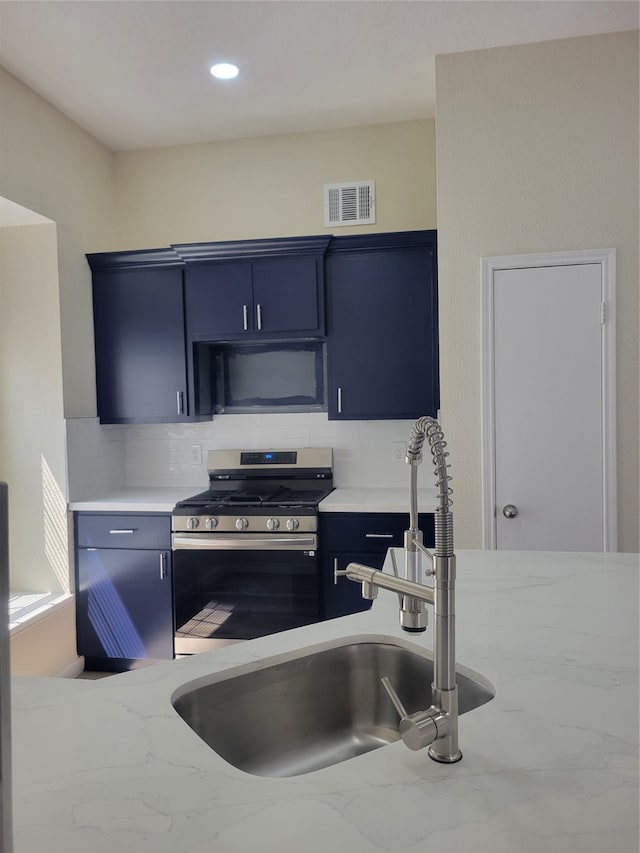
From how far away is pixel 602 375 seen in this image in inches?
118

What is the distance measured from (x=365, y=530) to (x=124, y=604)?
1405mm

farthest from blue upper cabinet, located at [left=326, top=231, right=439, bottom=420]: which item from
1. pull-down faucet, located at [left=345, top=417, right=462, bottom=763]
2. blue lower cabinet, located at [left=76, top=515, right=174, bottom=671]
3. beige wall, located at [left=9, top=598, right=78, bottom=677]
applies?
pull-down faucet, located at [left=345, top=417, right=462, bottom=763]

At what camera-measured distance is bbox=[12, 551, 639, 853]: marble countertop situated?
31.7 inches

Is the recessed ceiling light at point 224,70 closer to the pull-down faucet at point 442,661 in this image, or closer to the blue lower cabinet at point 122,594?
the blue lower cabinet at point 122,594

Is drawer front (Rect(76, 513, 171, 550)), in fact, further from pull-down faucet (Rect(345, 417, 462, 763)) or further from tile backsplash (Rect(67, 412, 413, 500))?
pull-down faucet (Rect(345, 417, 462, 763))

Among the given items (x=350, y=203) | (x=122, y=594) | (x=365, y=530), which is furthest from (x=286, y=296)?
Result: (x=122, y=594)

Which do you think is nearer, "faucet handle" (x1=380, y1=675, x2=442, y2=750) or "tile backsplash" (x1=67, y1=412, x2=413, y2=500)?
"faucet handle" (x1=380, y1=675, x2=442, y2=750)

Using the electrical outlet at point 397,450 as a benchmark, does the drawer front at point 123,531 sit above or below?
below

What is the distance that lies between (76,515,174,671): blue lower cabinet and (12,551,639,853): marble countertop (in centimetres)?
230

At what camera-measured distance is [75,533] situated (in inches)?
145

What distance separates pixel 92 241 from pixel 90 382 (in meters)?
0.85

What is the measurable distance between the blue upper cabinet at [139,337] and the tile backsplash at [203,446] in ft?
0.86

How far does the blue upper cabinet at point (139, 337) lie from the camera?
12.6ft

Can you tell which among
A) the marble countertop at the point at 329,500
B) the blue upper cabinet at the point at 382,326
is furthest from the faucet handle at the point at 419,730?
the blue upper cabinet at the point at 382,326
